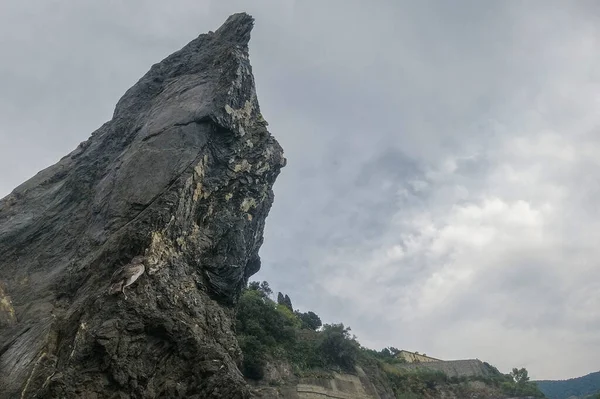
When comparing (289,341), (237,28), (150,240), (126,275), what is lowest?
(126,275)

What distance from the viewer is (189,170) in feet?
63.7

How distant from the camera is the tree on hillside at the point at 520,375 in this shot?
57881mm

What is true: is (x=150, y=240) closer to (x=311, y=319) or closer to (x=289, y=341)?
(x=289, y=341)

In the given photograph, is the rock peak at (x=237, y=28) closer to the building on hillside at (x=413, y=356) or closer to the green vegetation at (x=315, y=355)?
the green vegetation at (x=315, y=355)

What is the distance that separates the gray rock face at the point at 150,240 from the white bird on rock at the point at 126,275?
0.25 m

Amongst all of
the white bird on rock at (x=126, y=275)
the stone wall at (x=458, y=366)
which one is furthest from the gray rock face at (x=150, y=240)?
the stone wall at (x=458, y=366)

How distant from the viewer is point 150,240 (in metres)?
16.6

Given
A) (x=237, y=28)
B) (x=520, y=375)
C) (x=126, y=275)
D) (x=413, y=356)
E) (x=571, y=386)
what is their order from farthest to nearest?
(x=571, y=386) < (x=413, y=356) < (x=520, y=375) < (x=237, y=28) < (x=126, y=275)

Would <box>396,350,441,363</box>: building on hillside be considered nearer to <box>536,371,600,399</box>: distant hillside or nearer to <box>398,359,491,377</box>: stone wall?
<box>398,359,491,377</box>: stone wall

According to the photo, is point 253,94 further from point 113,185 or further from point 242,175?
point 113,185

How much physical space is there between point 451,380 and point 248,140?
39.7m

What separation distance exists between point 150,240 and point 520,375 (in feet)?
180

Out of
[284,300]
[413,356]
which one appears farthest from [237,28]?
[413,356]

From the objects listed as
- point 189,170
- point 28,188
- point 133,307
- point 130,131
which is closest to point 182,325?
point 133,307
